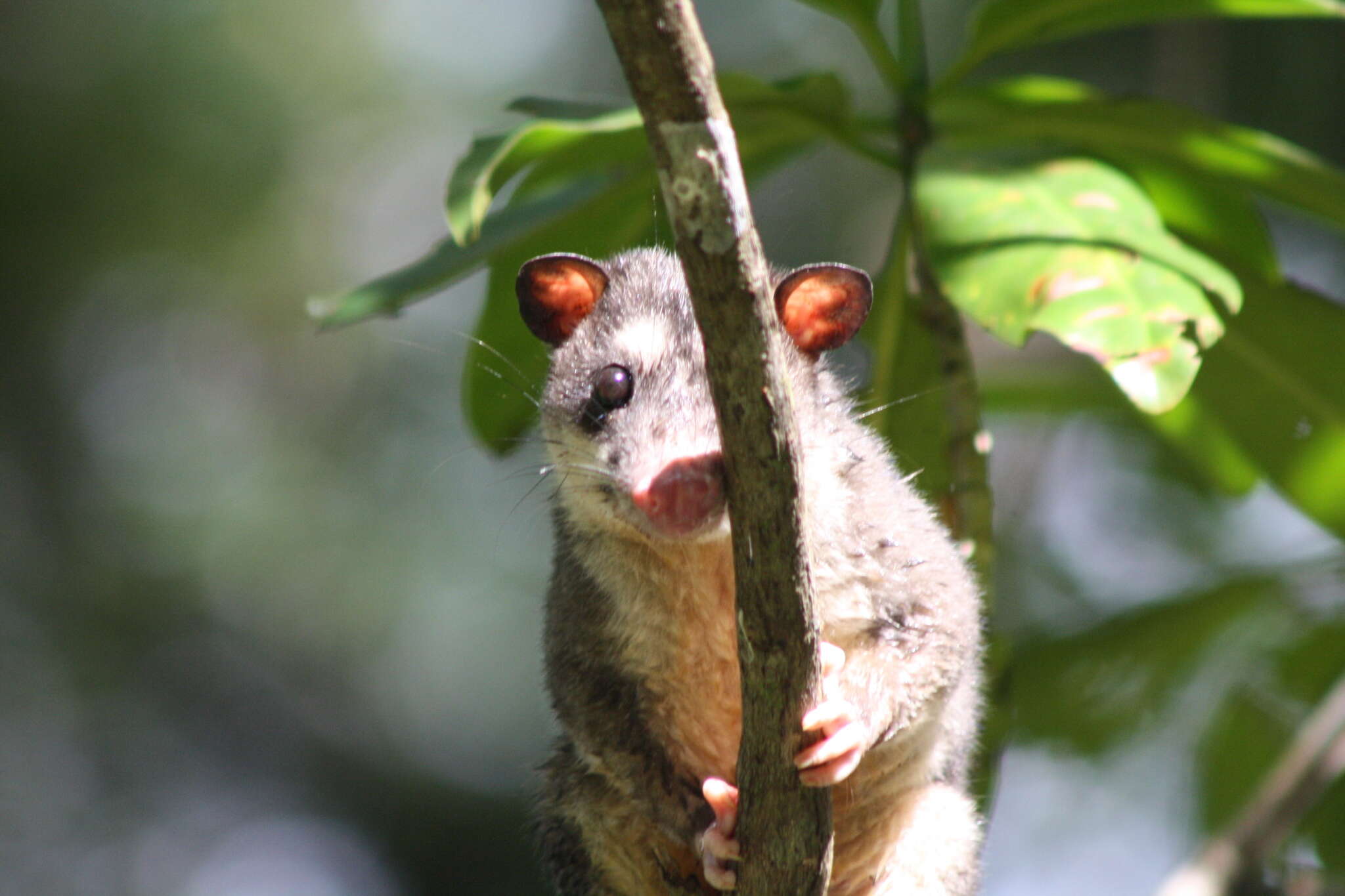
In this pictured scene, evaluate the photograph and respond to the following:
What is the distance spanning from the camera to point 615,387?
2.33 meters

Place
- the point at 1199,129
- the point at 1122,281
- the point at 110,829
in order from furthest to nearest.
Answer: the point at 110,829
the point at 1199,129
the point at 1122,281

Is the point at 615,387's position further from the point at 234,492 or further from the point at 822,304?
Result: the point at 234,492

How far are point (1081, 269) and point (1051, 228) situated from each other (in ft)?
0.51

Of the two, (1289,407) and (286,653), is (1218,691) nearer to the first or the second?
(1289,407)

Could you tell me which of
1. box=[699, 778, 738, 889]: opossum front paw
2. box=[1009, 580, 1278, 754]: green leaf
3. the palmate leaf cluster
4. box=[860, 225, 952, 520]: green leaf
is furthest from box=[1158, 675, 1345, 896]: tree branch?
box=[699, 778, 738, 889]: opossum front paw

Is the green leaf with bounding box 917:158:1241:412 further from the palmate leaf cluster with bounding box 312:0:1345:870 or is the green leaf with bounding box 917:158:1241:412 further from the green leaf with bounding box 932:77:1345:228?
the green leaf with bounding box 932:77:1345:228

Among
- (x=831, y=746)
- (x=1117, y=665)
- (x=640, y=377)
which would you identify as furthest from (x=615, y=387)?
(x=1117, y=665)

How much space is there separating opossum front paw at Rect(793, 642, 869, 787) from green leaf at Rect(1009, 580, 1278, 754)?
1.95 meters

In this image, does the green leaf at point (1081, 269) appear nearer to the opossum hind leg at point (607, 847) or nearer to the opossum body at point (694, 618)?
the opossum body at point (694, 618)

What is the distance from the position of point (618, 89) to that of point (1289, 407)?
23.0 feet

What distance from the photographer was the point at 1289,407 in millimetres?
2996

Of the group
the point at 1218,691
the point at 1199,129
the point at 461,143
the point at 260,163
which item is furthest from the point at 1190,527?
the point at 260,163

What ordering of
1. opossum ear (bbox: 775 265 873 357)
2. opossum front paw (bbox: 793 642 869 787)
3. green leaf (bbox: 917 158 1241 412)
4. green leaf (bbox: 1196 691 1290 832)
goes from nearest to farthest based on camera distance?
1. opossum front paw (bbox: 793 642 869 787)
2. green leaf (bbox: 917 158 1241 412)
3. opossum ear (bbox: 775 265 873 357)
4. green leaf (bbox: 1196 691 1290 832)

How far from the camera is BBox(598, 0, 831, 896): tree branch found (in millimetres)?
1320
